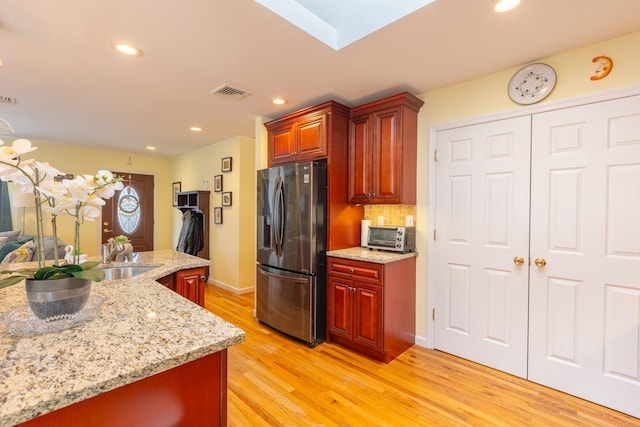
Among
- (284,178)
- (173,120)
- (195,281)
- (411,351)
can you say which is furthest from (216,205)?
(411,351)

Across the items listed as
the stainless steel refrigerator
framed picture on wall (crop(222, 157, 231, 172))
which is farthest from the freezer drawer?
framed picture on wall (crop(222, 157, 231, 172))

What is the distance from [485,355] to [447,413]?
794 millimetres

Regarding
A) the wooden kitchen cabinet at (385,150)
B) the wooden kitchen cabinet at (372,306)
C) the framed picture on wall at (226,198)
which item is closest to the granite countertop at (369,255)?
the wooden kitchen cabinet at (372,306)

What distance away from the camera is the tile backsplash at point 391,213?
9.68 feet

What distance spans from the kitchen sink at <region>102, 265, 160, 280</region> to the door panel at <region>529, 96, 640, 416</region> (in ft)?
9.46

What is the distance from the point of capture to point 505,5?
162 centimetres

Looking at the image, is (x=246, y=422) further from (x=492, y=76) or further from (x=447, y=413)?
(x=492, y=76)

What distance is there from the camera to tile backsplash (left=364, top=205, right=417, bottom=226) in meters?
2.95

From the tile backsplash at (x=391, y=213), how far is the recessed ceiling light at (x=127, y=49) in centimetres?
238

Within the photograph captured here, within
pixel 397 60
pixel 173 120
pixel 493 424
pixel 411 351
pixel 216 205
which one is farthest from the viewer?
pixel 216 205

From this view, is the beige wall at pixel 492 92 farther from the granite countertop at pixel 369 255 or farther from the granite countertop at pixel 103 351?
the granite countertop at pixel 103 351

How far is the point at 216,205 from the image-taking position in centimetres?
508

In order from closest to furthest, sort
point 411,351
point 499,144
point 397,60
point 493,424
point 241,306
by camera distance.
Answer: point 493,424 < point 397,60 < point 499,144 < point 411,351 < point 241,306

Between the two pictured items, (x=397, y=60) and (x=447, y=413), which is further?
(x=397, y=60)
